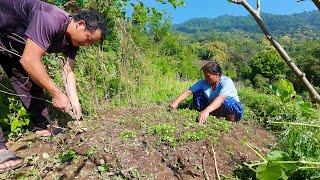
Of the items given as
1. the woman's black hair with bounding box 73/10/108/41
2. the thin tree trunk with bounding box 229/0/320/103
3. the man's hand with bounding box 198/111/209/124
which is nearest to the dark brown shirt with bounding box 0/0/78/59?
the woman's black hair with bounding box 73/10/108/41

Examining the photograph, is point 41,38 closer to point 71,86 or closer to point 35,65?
point 35,65

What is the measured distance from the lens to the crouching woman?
4910 millimetres

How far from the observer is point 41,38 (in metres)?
3.01

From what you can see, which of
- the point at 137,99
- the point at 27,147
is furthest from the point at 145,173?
the point at 137,99

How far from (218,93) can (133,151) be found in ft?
5.92

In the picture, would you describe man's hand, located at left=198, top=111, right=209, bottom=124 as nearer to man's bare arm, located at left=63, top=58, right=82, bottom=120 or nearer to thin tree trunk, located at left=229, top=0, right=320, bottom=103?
man's bare arm, located at left=63, top=58, right=82, bottom=120

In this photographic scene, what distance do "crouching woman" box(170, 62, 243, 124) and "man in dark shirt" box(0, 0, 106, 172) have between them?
177 cm

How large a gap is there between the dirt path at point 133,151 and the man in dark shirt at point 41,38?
31 centimetres

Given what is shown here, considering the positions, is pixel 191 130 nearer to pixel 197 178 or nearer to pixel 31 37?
pixel 197 178

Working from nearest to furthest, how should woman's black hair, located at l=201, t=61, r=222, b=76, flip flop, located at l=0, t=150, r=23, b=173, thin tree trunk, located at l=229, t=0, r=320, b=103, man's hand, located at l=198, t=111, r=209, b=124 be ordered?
thin tree trunk, located at l=229, t=0, r=320, b=103, flip flop, located at l=0, t=150, r=23, b=173, man's hand, located at l=198, t=111, r=209, b=124, woman's black hair, located at l=201, t=61, r=222, b=76

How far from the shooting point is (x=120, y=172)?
3.32 m

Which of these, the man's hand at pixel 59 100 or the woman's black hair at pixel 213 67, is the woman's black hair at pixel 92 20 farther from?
the woman's black hair at pixel 213 67

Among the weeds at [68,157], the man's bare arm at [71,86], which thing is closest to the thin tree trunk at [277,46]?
the man's bare arm at [71,86]

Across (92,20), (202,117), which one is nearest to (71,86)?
(92,20)
